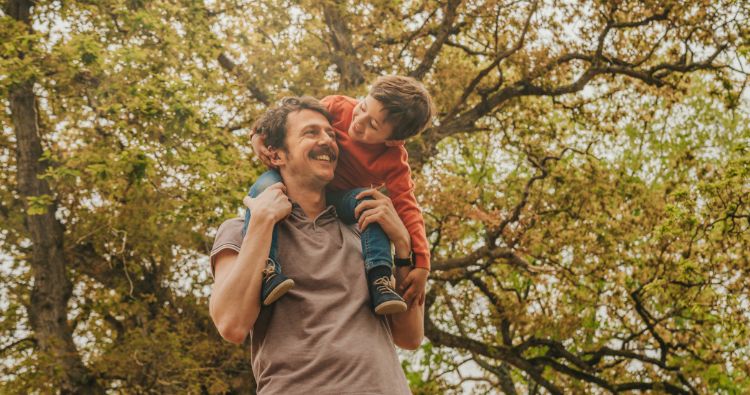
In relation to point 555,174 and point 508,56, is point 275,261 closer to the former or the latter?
point 508,56

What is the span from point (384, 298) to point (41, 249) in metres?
9.66

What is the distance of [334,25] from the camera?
452 inches

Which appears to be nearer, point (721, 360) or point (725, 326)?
point (725, 326)

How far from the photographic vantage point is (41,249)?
1062 cm

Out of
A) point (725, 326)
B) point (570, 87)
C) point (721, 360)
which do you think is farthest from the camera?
point (570, 87)

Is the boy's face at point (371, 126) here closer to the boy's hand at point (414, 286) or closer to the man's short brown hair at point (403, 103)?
the man's short brown hair at point (403, 103)

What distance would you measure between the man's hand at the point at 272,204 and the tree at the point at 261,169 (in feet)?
19.6

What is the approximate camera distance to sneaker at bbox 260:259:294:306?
6.99ft

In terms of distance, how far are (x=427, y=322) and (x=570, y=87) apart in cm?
433

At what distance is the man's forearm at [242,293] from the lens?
2139mm

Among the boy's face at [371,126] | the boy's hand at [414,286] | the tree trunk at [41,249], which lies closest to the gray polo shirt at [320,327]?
the boy's hand at [414,286]

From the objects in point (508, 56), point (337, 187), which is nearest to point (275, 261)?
point (337, 187)

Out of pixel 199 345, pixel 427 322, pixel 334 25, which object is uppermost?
pixel 334 25

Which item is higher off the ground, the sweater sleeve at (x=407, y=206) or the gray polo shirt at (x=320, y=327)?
the sweater sleeve at (x=407, y=206)
